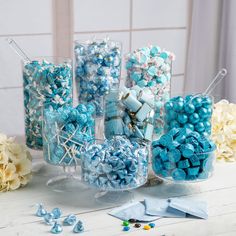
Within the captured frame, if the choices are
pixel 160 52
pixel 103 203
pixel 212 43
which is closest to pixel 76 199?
pixel 103 203

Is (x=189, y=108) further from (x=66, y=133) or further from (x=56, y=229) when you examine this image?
(x=56, y=229)

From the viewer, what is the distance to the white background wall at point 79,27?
2572 mm

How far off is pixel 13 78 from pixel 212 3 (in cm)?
106

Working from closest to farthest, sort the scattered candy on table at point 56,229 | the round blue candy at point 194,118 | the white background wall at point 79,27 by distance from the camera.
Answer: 1. the scattered candy on table at point 56,229
2. the round blue candy at point 194,118
3. the white background wall at point 79,27

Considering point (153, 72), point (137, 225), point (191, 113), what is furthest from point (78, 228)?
point (153, 72)

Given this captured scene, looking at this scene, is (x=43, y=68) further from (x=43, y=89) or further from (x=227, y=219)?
(x=227, y=219)

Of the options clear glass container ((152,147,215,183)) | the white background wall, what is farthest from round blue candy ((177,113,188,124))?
the white background wall

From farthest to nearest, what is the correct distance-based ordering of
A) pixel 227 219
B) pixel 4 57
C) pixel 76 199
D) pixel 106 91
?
pixel 4 57
pixel 106 91
pixel 76 199
pixel 227 219

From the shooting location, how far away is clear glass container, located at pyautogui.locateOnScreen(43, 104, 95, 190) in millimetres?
1566

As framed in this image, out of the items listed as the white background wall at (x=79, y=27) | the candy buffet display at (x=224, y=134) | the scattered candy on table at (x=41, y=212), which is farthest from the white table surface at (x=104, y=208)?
the white background wall at (x=79, y=27)

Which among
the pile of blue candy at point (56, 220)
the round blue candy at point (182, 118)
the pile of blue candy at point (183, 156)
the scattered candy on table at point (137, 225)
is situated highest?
the round blue candy at point (182, 118)

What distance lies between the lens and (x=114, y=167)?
146cm

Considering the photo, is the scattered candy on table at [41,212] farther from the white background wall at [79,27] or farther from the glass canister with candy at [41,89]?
the white background wall at [79,27]

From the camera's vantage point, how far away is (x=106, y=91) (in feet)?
6.02
